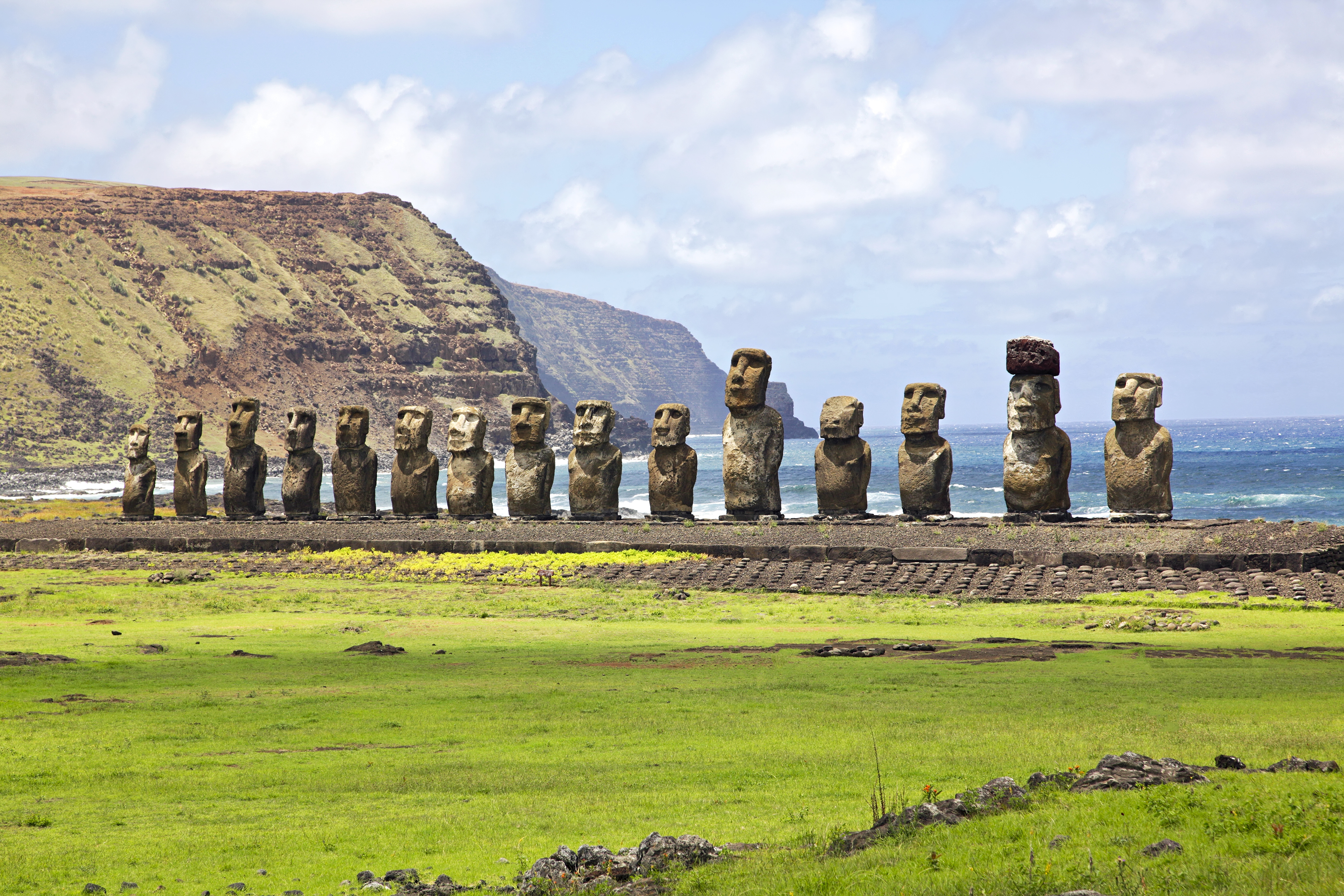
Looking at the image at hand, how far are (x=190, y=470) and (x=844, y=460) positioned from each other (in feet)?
58.0

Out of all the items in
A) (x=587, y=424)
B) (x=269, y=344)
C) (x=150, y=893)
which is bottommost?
(x=150, y=893)

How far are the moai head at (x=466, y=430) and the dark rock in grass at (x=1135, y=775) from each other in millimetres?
22421

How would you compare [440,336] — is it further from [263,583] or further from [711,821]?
[711,821]

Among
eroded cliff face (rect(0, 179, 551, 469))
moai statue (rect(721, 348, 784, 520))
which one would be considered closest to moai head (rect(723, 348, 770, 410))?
moai statue (rect(721, 348, 784, 520))

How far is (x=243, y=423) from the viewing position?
31000mm

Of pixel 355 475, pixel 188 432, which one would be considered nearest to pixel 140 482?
pixel 188 432

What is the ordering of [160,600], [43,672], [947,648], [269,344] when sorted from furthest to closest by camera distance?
[269,344]
[160,600]
[947,648]
[43,672]

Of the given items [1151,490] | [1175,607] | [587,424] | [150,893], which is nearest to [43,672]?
[150,893]

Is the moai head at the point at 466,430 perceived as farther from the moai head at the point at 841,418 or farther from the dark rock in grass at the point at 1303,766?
the dark rock in grass at the point at 1303,766

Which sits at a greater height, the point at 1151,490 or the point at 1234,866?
the point at 1151,490

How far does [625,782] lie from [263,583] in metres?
15.8

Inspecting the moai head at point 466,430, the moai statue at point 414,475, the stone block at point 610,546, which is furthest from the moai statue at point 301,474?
the stone block at point 610,546

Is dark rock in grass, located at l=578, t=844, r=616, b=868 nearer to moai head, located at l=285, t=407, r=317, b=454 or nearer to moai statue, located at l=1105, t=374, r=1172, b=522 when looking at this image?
moai statue, located at l=1105, t=374, r=1172, b=522

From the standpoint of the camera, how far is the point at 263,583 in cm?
2245
